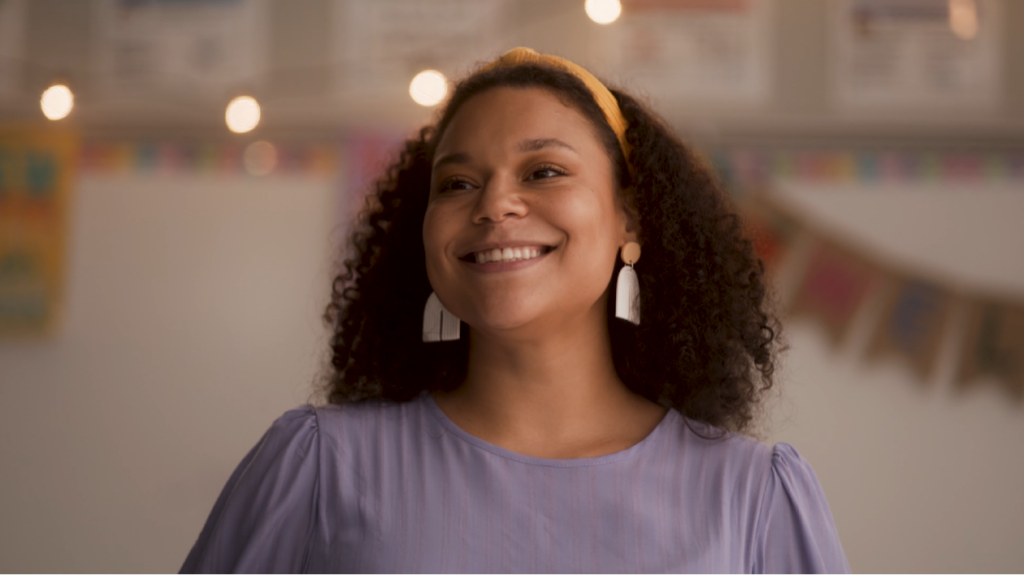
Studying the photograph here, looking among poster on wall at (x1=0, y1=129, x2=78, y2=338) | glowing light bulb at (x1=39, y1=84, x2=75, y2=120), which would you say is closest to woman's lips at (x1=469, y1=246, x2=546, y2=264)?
glowing light bulb at (x1=39, y1=84, x2=75, y2=120)

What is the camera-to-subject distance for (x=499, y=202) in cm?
104

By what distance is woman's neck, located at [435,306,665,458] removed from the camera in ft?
3.59

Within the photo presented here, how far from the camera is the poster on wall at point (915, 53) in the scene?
2461 mm

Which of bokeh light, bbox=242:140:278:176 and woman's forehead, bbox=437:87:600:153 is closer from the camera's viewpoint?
woman's forehead, bbox=437:87:600:153

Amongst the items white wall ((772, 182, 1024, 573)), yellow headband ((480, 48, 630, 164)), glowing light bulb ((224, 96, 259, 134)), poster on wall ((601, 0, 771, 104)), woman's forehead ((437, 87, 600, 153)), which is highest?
poster on wall ((601, 0, 771, 104))

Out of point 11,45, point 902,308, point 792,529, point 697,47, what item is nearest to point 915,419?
point 902,308

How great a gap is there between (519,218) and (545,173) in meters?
0.07

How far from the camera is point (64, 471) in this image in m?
2.41

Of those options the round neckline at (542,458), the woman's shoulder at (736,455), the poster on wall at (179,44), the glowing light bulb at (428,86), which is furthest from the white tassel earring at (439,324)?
the poster on wall at (179,44)

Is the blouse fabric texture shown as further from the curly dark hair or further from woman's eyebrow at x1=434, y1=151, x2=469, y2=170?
woman's eyebrow at x1=434, y1=151, x2=469, y2=170

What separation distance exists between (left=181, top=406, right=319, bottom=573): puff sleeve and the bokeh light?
1.55 m

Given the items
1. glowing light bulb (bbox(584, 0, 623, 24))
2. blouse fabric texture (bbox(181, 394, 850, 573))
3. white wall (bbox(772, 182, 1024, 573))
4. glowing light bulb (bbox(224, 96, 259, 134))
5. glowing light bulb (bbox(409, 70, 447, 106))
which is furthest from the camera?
white wall (bbox(772, 182, 1024, 573))

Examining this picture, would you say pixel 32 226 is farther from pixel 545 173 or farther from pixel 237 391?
pixel 545 173

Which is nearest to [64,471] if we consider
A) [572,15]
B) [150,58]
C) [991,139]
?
[150,58]
